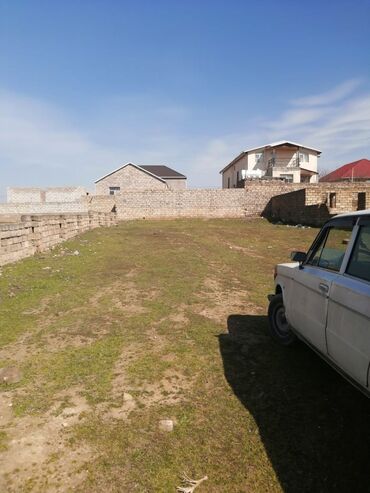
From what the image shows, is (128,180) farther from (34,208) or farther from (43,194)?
(34,208)

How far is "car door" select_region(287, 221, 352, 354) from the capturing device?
3037mm

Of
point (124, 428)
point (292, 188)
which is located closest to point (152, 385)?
point (124, 428)

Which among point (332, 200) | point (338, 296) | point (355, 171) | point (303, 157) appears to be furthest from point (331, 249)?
point (355, 171)

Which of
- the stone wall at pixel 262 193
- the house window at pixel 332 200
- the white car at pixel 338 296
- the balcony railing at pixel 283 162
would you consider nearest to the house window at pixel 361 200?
the house window at pixel 332 200

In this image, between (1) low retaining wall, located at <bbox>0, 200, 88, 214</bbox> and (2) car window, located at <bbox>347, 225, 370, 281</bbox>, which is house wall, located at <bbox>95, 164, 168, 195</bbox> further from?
(2) car window, located at <bbox>347, 225, 370, 281</bbox>

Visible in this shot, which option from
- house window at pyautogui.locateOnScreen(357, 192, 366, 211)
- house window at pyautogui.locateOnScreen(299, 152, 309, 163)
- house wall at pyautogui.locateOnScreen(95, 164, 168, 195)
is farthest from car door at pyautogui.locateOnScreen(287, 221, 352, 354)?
house window at pyautogui.locateOnScreen(299, 152, 309, 163)

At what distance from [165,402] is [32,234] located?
9173mm

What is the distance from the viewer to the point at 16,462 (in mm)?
2420

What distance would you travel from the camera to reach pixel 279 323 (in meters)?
4.48

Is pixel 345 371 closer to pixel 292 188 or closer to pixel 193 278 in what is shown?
pixel 193 278

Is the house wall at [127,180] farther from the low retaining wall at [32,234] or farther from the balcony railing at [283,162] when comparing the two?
the low retaining wall at [32,234]

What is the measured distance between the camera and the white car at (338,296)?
96.6 inches

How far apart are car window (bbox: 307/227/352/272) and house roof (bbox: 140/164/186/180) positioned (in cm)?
4652

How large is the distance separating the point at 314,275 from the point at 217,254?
27.8 feet
